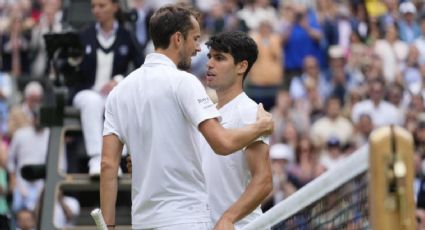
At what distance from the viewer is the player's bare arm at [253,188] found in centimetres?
652

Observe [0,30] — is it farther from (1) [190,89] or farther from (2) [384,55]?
(1) [190,89]

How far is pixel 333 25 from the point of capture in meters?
22.7

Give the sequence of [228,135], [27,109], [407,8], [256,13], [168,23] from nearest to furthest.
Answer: [228,135]
[168,23]
[27,109]
[256,13]
[407,8]

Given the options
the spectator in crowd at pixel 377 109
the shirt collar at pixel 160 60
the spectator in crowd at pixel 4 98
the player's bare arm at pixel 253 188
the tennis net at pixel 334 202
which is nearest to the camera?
the tennis net at pixel 334 202

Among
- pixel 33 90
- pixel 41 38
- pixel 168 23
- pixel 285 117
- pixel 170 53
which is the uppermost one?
pixel 41 38

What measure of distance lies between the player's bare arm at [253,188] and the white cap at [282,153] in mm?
10195

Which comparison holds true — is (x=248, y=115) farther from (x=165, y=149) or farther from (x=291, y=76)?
(x=291, y=76)

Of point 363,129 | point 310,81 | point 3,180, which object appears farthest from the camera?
point 310,81

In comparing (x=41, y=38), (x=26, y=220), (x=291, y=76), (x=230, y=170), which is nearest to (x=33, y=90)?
(x=41, y=38)

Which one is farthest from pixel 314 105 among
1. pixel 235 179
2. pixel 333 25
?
pixel 235 179

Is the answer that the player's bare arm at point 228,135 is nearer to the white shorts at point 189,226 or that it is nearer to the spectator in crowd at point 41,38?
the white shorts at point 189,226

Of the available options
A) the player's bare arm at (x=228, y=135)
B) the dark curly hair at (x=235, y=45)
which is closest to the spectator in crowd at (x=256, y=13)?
the dark curly hair at (x=235, y=45)

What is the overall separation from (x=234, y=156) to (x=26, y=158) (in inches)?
412

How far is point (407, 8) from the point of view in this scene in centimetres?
2334
